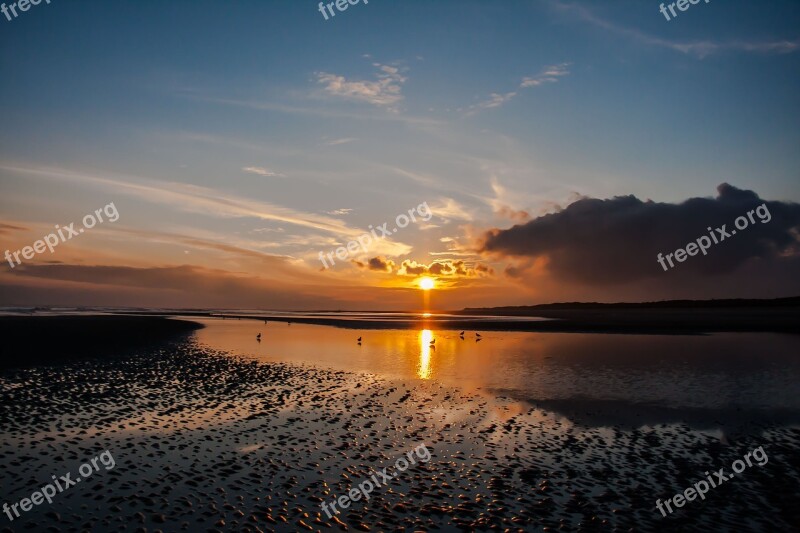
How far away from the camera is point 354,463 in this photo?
15.6 metres

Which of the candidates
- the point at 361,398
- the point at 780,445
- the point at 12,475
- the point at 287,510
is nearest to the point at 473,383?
the point at 361,398

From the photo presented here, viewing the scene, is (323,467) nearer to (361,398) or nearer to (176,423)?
(176,423)

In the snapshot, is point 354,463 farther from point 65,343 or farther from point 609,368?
point 65,343

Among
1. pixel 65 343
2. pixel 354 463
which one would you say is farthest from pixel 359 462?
pixel 65 343

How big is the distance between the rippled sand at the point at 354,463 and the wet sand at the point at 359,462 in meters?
0.06

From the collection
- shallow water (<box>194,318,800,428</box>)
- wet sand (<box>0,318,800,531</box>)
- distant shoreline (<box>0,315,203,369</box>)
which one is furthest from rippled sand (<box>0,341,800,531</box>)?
distant shoreline (<box>0,315,203,369</box>)

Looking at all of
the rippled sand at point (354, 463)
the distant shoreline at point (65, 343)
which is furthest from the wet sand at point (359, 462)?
the distant shoreline at point (65, 343)

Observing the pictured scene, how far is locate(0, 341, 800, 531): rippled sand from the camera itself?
462 inches

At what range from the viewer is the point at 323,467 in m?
15.1

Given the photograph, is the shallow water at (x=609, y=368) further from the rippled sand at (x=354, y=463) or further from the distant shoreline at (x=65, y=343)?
the distant shoreline at (x=65, y=343)

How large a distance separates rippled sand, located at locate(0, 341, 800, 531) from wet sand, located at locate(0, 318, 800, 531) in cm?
6

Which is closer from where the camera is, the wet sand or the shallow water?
the wet sand

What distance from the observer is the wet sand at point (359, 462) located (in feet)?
38.5

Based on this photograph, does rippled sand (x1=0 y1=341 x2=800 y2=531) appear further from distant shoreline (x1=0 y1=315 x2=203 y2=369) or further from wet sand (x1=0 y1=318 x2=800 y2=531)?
distant shoreline (x1=0 y1=315 x2=203 y2=369)
